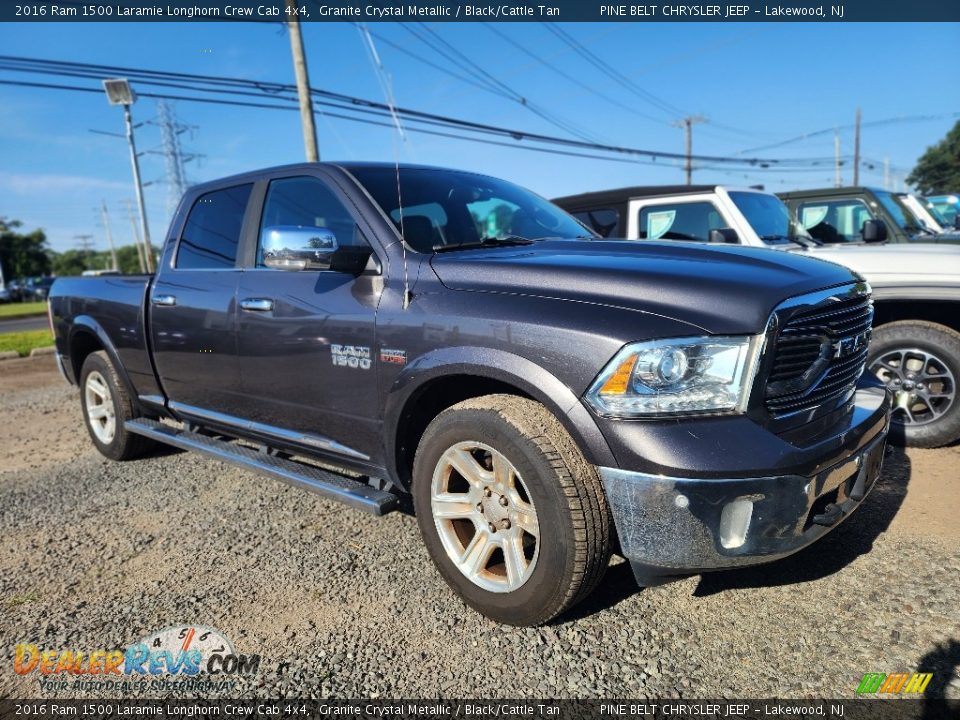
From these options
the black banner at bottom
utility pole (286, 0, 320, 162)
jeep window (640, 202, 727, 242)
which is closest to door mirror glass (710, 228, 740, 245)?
jeep window (640, 202, 727, 242)

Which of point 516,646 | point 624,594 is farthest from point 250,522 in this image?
point 624,594

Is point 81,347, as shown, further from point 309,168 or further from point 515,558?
point 515,558

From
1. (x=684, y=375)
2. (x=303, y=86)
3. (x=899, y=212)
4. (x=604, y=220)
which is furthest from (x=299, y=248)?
(x=303, y=86)

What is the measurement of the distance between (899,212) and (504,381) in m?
7.17

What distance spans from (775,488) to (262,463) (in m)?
2.45

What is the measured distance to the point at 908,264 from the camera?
4.26m

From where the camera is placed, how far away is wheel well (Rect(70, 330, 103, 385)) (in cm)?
488

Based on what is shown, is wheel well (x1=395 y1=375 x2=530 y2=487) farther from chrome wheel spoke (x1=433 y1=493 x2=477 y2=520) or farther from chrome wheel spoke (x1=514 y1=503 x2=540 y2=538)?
chrome wheel spoke (x1=514 y1=503 x2=540 y2=538)

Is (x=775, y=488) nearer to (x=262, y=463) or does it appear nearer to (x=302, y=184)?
(x=262, y=463)

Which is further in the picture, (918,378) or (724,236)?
(724,236)

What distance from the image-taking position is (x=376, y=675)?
7.08ft

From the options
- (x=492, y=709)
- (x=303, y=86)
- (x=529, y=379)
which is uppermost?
(x=303, y=86)

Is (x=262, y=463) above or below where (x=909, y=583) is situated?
above

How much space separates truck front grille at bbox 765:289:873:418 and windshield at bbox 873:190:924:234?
550cm
